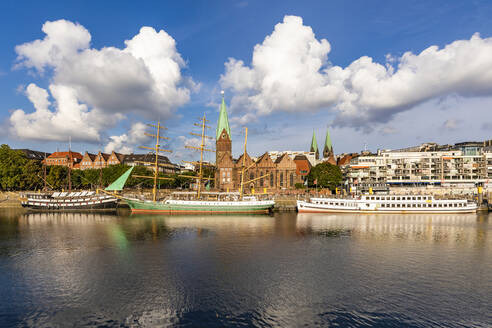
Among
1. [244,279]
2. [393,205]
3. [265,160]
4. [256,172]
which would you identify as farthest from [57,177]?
[393,205]

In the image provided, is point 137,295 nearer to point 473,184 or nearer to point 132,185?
point 132,185

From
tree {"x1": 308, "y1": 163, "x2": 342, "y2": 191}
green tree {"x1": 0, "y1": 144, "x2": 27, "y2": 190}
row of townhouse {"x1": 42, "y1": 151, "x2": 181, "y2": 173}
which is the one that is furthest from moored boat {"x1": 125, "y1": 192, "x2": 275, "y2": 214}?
row of townhouse {"x1": 42, "y1": 151, "x2": 181, "y2": 173}

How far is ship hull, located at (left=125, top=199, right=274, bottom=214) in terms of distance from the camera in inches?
2977

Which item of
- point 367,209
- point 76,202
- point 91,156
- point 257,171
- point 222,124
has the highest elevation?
point 222,124

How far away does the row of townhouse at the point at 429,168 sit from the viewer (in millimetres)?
116062

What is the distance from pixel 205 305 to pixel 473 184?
425ft

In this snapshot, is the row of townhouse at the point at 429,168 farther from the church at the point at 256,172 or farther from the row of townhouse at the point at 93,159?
the row of townhouse at the point at 93,159

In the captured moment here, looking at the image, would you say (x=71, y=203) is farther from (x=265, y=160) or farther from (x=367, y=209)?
(x=367, y=209)

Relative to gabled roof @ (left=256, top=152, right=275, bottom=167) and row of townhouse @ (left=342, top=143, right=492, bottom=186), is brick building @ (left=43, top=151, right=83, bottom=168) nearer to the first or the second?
gabled roof @ (left=256, top=152, right=275, bottom=167)

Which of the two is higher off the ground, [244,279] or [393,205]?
[393,205]

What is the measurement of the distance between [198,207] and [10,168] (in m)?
73.9

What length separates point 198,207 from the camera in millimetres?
76000

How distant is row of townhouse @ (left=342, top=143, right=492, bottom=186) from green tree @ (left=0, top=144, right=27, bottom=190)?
126240mm

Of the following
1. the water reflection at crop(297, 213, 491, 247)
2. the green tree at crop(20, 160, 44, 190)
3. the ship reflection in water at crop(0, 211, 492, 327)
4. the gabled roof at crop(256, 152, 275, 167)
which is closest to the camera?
the ship reflection in water at crop(0, 211, 492, 327)
